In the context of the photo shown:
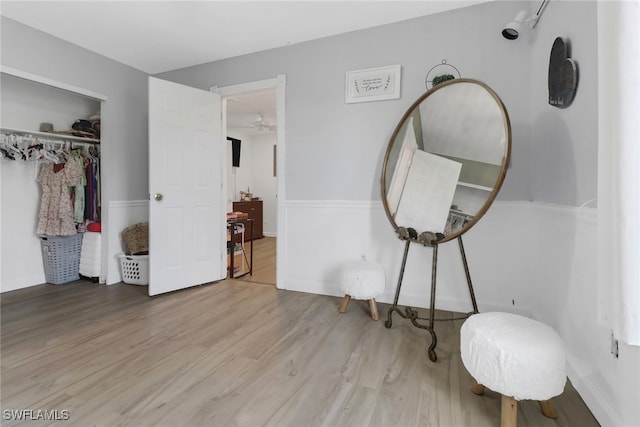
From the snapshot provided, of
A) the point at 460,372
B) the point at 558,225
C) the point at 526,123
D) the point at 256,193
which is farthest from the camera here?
the point at 256,193

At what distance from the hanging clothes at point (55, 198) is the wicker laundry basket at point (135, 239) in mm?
531

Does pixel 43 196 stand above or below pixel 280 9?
below

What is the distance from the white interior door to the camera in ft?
8.96

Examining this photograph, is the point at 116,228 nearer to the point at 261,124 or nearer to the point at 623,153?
the point at 261,124

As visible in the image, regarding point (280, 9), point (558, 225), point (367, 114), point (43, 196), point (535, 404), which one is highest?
point (280, 9)

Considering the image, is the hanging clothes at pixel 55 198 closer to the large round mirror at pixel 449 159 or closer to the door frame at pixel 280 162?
the door frame at pixel 280 162

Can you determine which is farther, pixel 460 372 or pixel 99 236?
pixel 99 236

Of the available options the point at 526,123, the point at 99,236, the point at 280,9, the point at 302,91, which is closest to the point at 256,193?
the point at 99,236

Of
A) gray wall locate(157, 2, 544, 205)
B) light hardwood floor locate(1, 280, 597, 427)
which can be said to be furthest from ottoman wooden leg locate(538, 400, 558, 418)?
gray wall locate(157, 2, 544, 205)

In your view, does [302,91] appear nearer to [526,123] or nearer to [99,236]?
[526,123]

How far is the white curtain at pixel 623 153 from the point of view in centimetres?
74

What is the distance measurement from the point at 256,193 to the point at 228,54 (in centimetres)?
416

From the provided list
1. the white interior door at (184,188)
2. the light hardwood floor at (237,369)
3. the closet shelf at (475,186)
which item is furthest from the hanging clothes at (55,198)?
the closet shelf at (475,186)

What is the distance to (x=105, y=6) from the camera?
89.1 inches
